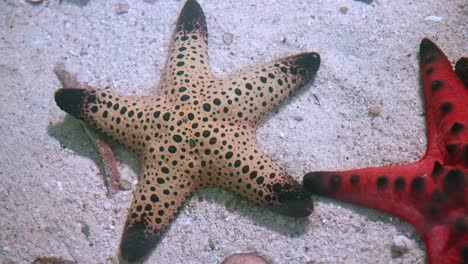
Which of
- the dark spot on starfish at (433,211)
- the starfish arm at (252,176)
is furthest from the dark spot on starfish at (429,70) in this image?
the starfish arm at (252,176)

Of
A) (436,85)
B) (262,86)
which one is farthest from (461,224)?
(262,86)

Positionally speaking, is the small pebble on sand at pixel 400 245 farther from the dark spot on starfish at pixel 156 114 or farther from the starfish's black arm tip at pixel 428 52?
the dark spot on starfish at pixel 156 114

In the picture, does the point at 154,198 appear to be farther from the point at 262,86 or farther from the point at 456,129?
the point at 456,129

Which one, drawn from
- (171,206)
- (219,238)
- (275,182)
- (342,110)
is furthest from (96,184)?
(342,110)

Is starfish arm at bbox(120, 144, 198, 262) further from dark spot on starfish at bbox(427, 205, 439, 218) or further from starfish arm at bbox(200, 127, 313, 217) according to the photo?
dark spot on starfish at bbox(427, 205, 439, 218)

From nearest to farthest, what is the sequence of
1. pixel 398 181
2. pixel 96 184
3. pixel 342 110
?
1. pixel 398 181
2. pixel 96 184
3. pixel 342 110

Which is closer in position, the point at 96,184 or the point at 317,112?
the point at 96,184

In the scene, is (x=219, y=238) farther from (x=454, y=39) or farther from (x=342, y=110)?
(x=454, y=39)

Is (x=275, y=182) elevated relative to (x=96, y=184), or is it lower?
elevated
